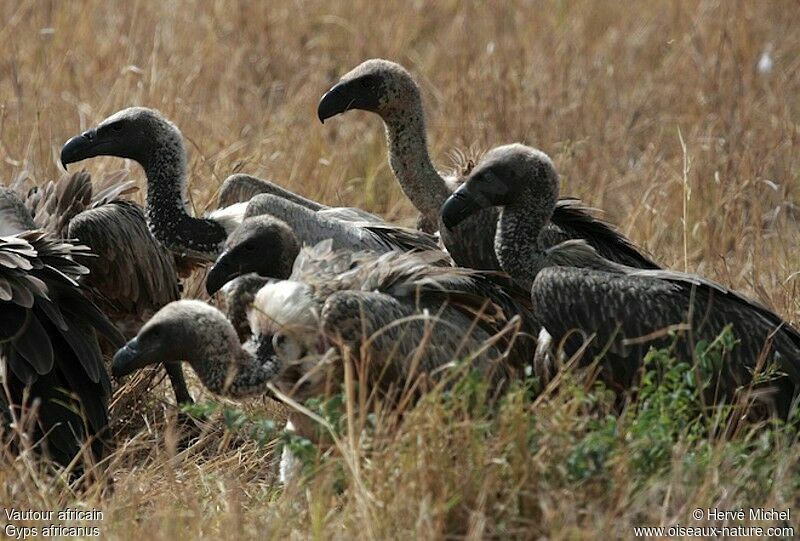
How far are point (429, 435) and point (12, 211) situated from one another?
9.57ft

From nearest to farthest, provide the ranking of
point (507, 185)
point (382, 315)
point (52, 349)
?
point (382, 315) < point (52, 349) < point (507, 185)

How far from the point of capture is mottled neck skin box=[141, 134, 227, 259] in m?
6.41

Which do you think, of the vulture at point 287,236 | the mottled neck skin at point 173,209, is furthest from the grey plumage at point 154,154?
the vulture at point 287,236

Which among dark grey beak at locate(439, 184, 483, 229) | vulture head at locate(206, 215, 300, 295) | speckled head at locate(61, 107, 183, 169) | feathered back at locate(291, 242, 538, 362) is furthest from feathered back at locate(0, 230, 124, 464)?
dark grey beak at locate(439, 184, 483, 229)

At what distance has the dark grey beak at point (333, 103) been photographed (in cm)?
667

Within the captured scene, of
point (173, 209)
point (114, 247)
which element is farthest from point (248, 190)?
point (114, 247)

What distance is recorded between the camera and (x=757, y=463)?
4543mm

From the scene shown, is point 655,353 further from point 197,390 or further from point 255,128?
point 255,128

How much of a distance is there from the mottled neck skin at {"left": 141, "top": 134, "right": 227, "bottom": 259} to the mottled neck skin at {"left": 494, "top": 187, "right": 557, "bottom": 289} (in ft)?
4.48

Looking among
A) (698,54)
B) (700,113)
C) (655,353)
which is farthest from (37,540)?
(698,54)

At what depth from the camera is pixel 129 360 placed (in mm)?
5062

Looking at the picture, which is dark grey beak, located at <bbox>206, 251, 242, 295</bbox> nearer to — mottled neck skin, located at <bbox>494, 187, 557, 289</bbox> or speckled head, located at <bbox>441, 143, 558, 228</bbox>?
speckled head, located at <bbox>441, 143, 558, 228</bbox>

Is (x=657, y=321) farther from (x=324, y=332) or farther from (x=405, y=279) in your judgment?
(x=324, y=332)

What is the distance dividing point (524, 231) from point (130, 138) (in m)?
2.00
